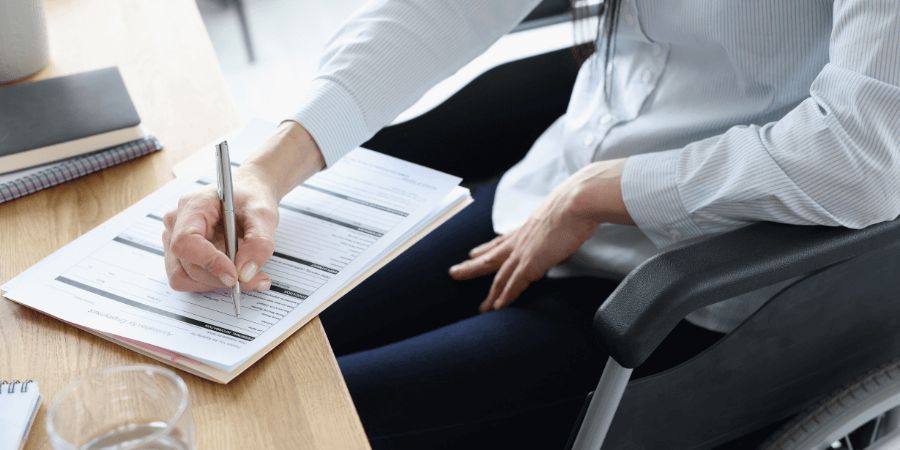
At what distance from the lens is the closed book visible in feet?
2.95

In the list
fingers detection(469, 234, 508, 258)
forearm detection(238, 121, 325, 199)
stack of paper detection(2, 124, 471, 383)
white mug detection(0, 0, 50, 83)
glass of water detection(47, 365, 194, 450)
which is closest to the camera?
glass of water detection(47, 365, 194, 450)

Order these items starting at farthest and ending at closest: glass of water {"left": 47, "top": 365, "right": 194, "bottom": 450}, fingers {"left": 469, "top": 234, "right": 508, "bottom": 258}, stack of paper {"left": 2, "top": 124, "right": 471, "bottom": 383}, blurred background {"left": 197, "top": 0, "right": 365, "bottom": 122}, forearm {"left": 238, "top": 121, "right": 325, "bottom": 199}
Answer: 1. blurred background {"left": 197, "top": 0, "right": 365, "bottom": 122}
2. fingers {"left": 469, "top": 234, "right": 508, "bottom": 258}
3. forearm {"left": 238, "top": 121, "right": 325, "bottom": 199}
4. stack of paper {"left": 2, "top": 124, "right": 471, "bottom": 383}
5. glass of water {"left": 47, "top": 365, "right": 194, "bottom": 450}

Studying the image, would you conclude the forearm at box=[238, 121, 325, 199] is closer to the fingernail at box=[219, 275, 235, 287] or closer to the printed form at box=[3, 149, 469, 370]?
the printed form at box=[3, 149, 469, 370]

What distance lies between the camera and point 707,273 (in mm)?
704

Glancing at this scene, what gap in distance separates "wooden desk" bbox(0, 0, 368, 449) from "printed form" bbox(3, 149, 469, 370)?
0.02 meters

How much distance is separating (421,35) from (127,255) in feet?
1.40

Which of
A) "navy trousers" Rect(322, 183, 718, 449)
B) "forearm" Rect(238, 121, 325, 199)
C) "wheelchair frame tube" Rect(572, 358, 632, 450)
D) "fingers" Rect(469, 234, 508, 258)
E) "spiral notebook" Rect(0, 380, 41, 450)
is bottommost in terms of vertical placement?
"navy trousers" Rect(322, 183, 718, 449)

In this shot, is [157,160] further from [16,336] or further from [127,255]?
[16,336]

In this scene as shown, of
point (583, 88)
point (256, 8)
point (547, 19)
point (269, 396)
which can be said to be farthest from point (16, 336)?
point (256, 8)

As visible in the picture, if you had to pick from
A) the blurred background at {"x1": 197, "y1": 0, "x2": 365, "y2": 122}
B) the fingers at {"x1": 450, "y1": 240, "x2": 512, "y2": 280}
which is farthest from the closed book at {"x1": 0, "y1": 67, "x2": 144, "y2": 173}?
the blurred background at {"x1": 197, "y1": 0, "x2": 365, "y2": 122}

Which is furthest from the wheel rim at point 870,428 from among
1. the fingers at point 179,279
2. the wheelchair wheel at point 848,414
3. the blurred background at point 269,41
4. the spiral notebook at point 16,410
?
the blurred background at point 269,41

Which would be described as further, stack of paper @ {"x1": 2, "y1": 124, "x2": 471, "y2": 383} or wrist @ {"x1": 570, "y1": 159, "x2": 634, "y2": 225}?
wrist @ {"x1": 570, "y1": 159, "x2": 634, "y2": 225}

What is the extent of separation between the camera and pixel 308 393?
2.15 feet

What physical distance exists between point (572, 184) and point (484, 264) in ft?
0.57
